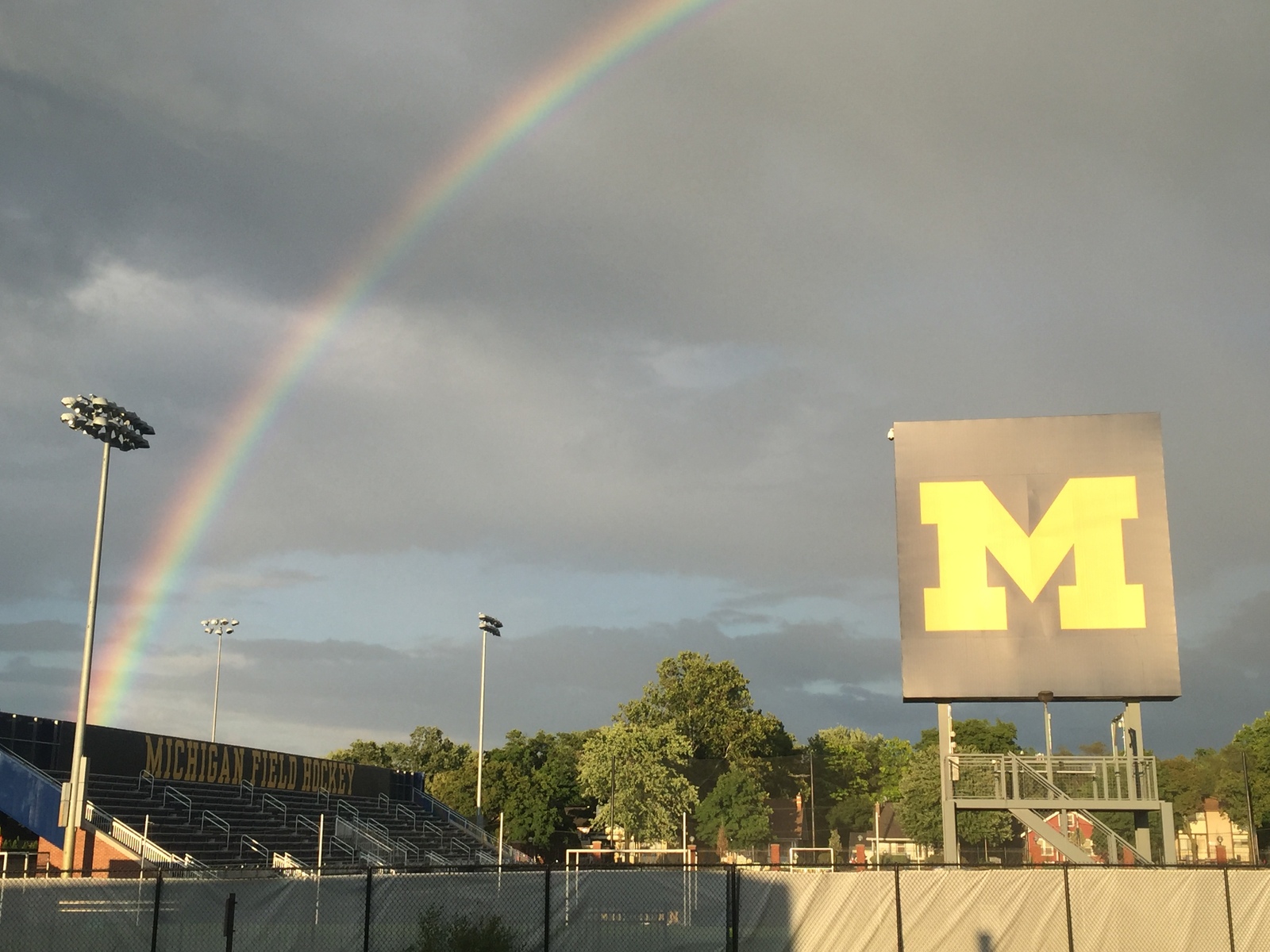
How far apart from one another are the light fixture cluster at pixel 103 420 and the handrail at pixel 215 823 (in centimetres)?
1737

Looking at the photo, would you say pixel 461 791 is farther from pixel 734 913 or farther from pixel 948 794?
pixel 734 913

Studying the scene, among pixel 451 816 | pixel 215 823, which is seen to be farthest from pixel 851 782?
pixel 215 823

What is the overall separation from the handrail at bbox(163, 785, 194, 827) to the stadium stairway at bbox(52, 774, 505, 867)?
0.05 metres

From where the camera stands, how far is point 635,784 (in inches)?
3519

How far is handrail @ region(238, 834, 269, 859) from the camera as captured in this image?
47.8 m

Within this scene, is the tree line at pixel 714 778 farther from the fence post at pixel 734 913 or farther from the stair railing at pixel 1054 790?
the fence post at pixel 734 913

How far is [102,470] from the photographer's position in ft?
112

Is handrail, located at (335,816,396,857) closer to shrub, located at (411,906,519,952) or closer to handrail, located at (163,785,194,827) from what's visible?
handrail, located at (163,785,194,827)

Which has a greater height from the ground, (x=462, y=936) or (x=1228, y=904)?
(x=1228, y=904)

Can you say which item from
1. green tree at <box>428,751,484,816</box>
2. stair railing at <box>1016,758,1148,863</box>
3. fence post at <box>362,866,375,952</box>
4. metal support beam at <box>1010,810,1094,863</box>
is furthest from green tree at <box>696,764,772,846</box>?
fence post at <box>362,866,375,952</box>

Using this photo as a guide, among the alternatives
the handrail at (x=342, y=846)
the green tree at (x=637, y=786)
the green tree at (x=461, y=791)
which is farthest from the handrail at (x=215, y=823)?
the green tree at (x=637, y=786)

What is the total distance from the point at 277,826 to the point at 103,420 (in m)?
23.9

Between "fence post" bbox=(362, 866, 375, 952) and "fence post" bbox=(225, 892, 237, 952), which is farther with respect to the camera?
"fence post" bbox=(362, 866, 375, 952)

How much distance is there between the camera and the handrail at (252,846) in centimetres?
4781
